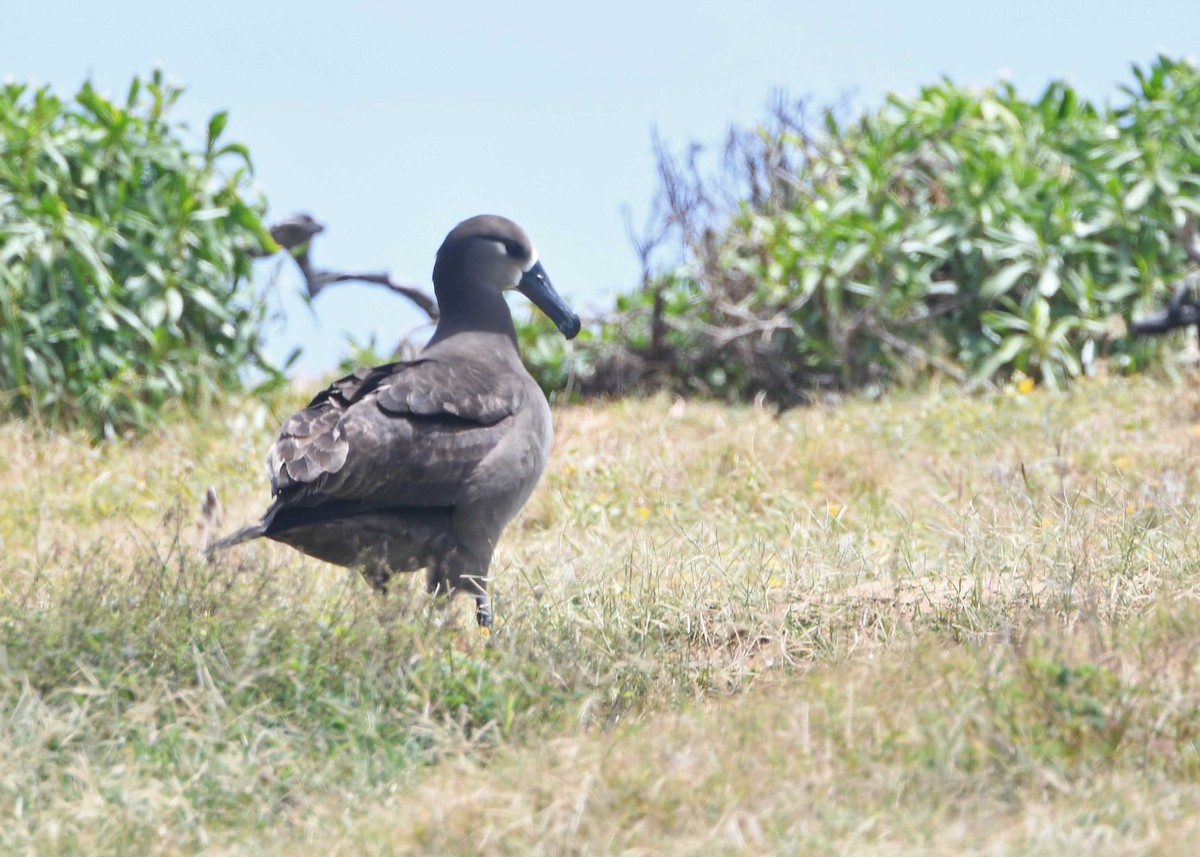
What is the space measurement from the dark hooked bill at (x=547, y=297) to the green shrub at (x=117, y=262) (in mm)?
4647

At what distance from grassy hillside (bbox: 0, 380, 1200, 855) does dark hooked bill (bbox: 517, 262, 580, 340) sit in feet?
3.17

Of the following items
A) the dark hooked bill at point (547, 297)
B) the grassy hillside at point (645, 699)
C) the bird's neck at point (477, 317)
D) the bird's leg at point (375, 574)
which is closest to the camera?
the grassy hillside at point (645, 699)

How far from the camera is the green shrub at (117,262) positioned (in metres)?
9.95

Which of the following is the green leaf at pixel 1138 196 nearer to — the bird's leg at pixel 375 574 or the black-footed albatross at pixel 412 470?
the black-footed albatross at pixel 412 470

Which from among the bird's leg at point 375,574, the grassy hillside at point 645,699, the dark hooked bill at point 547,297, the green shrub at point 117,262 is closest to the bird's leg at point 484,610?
the grassy hillside at point 645,699

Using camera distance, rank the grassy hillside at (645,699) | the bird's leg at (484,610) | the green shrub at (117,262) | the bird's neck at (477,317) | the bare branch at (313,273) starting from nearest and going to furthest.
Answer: the grassy hillside at (645,699) → the bird's leg at (484,610) → the bird's neck at (477,317) → the green shrub at (117,262) → the bare branch at (313,273)

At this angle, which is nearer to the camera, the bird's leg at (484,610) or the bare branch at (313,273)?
the bird's leg at (484,610)

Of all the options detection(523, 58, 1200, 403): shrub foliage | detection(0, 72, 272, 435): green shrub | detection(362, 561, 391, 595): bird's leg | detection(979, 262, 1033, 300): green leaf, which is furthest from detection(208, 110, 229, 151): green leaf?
detection(362, 561, 391, 595): bird's leg

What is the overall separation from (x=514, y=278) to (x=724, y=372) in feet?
18.4

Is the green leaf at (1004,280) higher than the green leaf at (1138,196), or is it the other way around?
the green leaf at (1138,196)

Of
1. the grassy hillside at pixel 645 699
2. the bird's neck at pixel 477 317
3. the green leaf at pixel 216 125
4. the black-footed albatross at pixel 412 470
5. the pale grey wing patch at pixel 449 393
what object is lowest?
the grassy hillside at pixel 645 699

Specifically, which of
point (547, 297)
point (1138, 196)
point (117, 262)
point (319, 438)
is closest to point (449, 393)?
point (319, 438)

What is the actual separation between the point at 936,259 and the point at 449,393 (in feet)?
22.1

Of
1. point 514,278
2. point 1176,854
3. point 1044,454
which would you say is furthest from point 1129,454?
point 1176,854
